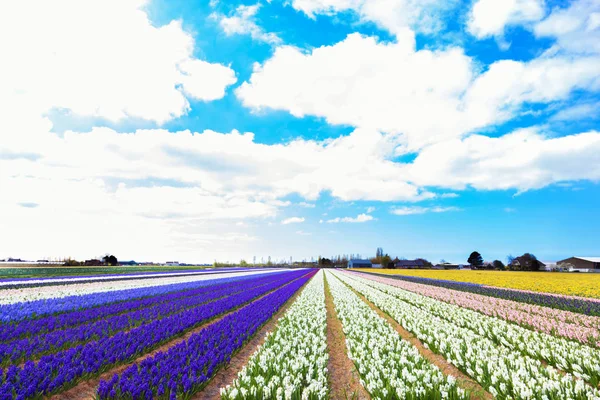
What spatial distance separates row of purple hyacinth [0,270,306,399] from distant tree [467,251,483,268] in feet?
503

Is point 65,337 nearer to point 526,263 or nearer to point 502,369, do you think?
point 502,369

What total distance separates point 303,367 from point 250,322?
18.2 ft

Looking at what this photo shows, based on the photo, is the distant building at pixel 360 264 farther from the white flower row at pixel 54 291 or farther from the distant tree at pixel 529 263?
the white flower row at pixel 54 291

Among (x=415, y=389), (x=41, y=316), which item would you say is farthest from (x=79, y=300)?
(x=415, y=389)

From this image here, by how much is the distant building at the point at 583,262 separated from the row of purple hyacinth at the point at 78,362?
117 meters

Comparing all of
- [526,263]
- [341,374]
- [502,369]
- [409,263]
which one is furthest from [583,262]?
[341,374]

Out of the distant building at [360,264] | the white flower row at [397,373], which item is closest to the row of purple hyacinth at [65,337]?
the white flower row at [397,373]

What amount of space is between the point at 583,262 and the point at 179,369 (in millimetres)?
131724

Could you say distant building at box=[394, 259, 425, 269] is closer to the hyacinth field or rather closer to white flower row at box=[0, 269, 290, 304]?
white flower row at box=[0, 269, 290, 304]

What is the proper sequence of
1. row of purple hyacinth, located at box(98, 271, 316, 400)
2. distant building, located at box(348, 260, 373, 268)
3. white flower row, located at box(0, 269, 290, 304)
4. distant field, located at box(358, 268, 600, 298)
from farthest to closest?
distant building, located at box(348, 260, 373, 268) → distant field, located at box(358, 268, 600, 298) → white flower row, located at box(0, 269, 290, 304) → row of purple hyacinth, located at box(98, 271, 316, 400)

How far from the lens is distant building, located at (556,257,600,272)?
90719mm

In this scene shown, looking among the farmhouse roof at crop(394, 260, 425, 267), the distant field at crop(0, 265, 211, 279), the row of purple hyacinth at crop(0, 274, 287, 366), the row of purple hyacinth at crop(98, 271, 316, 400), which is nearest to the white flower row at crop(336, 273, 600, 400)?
the row of purple hyacinth at crop(98, 271, 316, 400)

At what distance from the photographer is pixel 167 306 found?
1611 cm

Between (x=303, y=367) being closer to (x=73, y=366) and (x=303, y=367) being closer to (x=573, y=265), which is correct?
(x=73, y=366)
